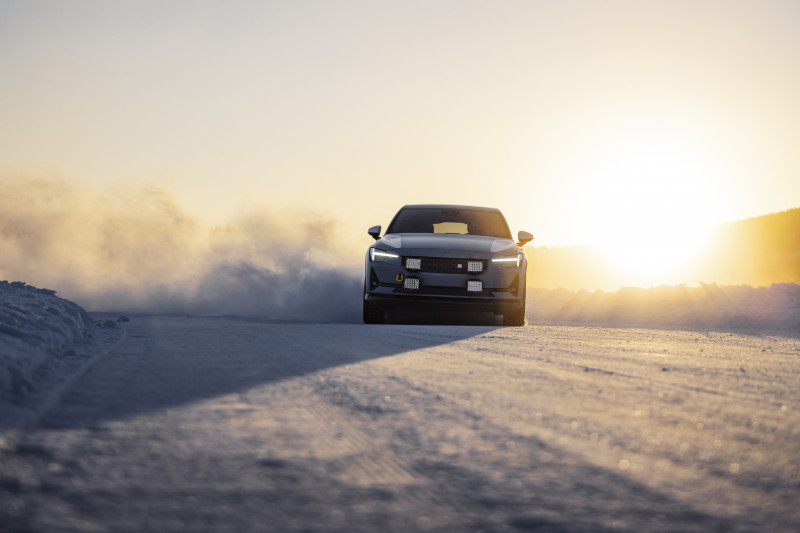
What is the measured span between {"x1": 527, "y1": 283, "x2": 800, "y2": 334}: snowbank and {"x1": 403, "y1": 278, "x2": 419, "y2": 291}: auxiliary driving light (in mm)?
5651

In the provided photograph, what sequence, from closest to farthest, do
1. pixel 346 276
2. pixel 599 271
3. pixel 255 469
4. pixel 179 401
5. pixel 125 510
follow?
pixel 125 510 < pixel 255 469 < pixel 179 401 < pixel 346 276 < pixel 599 271

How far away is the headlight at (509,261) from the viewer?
402 inches

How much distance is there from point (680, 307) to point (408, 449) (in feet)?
51.8

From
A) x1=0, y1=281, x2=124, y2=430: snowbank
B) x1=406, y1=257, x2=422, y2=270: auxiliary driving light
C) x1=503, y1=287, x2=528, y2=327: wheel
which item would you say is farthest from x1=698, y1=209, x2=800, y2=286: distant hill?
x1=0, y1=281, x2=124, y2=430: snowbank

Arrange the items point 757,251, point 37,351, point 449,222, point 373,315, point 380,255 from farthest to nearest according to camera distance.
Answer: point 757,251
point 449,222
point 373,315
point 380,255
point 37,351

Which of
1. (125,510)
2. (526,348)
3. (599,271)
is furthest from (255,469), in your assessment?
(599,271)

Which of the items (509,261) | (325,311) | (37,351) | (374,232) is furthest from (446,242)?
(325,311)

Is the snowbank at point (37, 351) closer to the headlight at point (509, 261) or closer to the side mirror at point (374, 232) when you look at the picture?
the side mirror at point (374, 232)

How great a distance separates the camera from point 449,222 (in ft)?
38.9

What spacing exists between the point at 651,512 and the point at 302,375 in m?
3.19

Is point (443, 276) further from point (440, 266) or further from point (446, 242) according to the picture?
point (446, 242)

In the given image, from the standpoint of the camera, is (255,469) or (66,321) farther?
(66,321)

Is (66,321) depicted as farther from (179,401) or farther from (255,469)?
(255,469)

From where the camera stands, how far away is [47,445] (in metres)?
3.20
